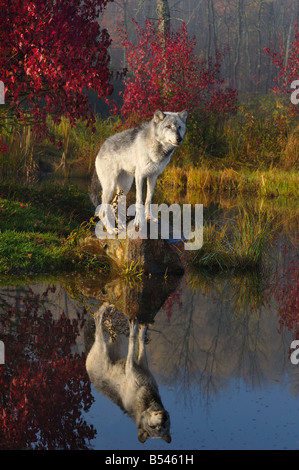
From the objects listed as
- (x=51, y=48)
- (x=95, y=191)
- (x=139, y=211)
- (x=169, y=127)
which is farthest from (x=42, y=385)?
(x=95, y=191)

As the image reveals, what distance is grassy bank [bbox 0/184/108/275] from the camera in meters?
9.62

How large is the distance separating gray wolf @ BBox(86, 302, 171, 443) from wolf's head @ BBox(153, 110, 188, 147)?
2.95m

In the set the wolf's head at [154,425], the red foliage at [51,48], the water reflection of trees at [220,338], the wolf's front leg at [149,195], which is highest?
the red foliage at [51,48]

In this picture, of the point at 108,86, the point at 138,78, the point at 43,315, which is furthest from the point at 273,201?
the point at 43,315

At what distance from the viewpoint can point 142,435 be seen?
4246mm

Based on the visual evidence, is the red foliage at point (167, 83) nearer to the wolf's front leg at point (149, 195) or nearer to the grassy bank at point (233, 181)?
the grassy bank at point (233, 181)

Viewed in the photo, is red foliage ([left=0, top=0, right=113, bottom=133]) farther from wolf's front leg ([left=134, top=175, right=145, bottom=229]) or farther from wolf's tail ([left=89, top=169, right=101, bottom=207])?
wolf's front leg ([left=134, top=175, right=145, bottom=229])

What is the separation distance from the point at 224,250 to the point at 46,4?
4.83m

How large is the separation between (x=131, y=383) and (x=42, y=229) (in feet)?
21.4

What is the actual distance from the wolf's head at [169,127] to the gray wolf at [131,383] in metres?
2.95

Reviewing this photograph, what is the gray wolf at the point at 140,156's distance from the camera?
8602mm

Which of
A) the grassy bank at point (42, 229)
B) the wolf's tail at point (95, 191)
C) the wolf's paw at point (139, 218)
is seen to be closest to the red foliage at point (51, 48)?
the wolf's tail at point (95, 191)

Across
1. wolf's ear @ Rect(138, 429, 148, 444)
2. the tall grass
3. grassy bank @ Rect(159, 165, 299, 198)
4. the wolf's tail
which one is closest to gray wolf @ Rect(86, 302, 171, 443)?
wolf's ear @ Rect(138, 429, 148, 444)

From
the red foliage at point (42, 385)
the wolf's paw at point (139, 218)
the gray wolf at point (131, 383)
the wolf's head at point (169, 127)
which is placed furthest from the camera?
the wolf's paw at point (139, 218)
